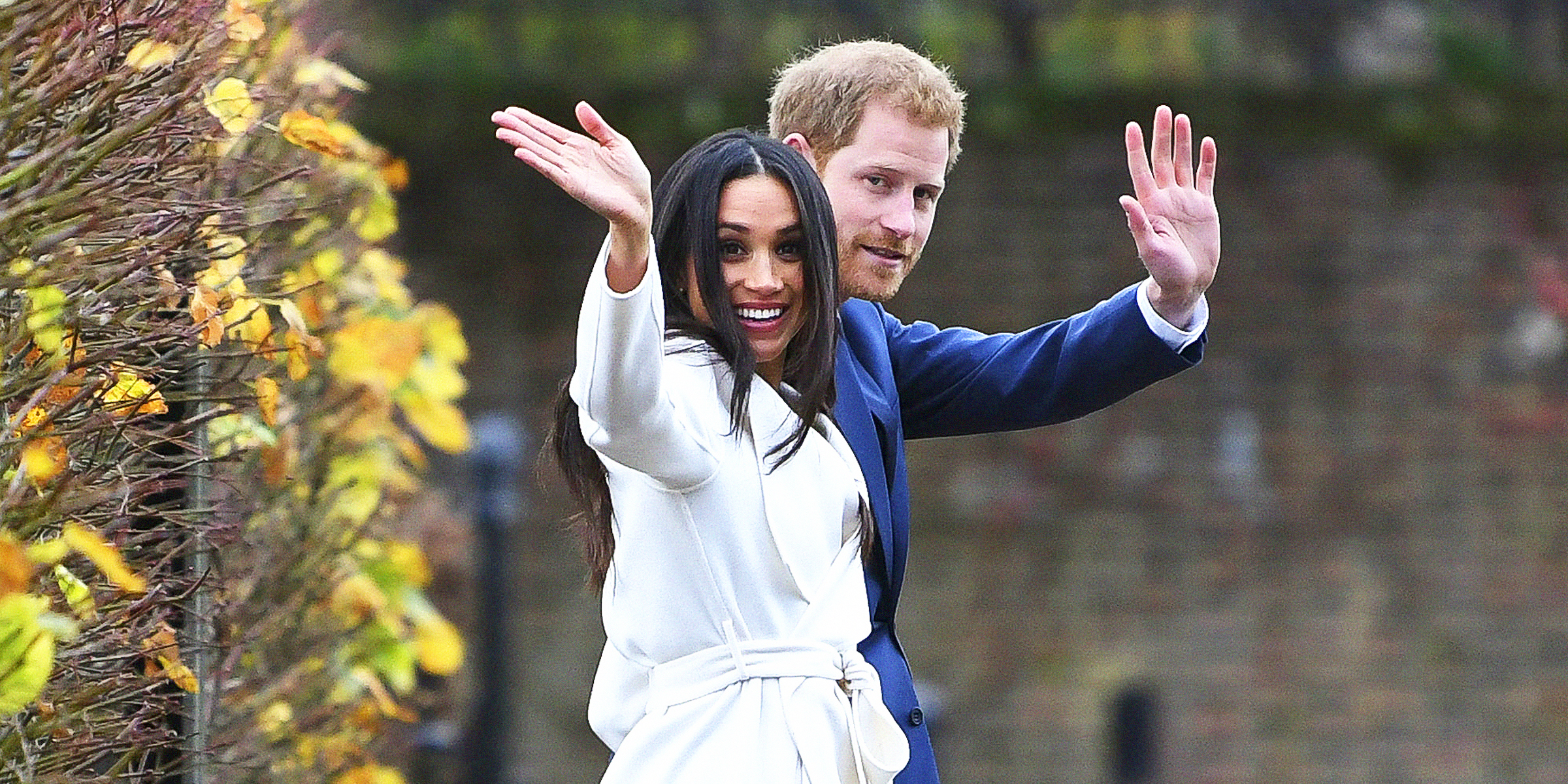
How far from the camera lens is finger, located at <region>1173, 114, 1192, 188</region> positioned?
8.79ft

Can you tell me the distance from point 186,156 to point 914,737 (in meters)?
1.10

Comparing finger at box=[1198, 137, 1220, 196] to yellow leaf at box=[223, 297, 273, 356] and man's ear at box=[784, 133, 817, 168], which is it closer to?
man's ear at box=[784, 133, 817, 168]

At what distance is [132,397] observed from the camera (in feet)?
7.79

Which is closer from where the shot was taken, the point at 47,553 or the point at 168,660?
the point at 47,553

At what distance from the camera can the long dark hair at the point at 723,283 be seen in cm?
239

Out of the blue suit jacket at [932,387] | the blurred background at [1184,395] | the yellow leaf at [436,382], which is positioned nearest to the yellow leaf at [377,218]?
the yellow leaf at [436,382]

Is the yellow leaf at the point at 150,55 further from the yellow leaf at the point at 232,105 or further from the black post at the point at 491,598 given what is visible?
the black post at the point at 491,598

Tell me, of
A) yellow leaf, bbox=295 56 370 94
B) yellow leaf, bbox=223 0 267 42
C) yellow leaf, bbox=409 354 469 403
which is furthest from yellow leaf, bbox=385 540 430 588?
yellow leaf, bbox=223 0 267 42

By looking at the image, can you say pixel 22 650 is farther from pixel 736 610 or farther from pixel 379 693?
pixel 379 693

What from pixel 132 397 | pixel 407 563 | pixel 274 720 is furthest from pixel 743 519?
pixel 407 563

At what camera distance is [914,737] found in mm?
2553

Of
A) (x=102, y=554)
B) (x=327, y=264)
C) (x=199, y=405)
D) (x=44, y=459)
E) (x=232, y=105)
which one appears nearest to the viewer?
(x=102, y=554)

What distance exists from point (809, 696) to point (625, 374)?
1.48 ft

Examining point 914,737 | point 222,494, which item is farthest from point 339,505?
point 914,737
